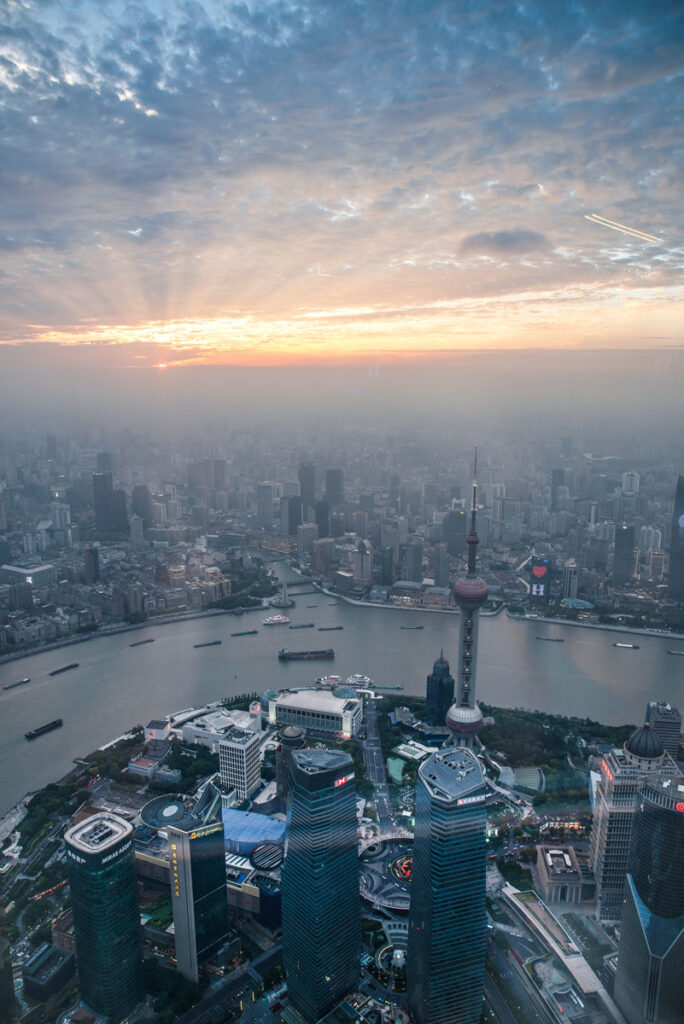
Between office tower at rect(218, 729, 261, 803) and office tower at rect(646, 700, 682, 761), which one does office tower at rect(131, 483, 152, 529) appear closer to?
office tower at rect(218, 729, 261, 803)

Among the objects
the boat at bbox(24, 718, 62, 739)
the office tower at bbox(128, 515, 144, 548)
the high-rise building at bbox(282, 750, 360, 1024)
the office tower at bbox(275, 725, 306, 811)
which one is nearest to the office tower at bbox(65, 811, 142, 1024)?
the high-rise building at bbox(282, 750, 360, 1024)

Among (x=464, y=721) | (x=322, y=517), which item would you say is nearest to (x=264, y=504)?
(x=322, y=517)

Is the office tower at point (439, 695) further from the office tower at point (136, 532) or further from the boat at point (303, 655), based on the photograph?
the office tower at point (136, 532)

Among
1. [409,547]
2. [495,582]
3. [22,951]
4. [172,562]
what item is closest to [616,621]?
[495,582]

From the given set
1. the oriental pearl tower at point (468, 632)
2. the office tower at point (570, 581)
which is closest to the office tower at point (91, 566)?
the oriental pearl tower at point (468, 632)

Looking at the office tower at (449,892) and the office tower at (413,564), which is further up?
the office tower at (449,892)
